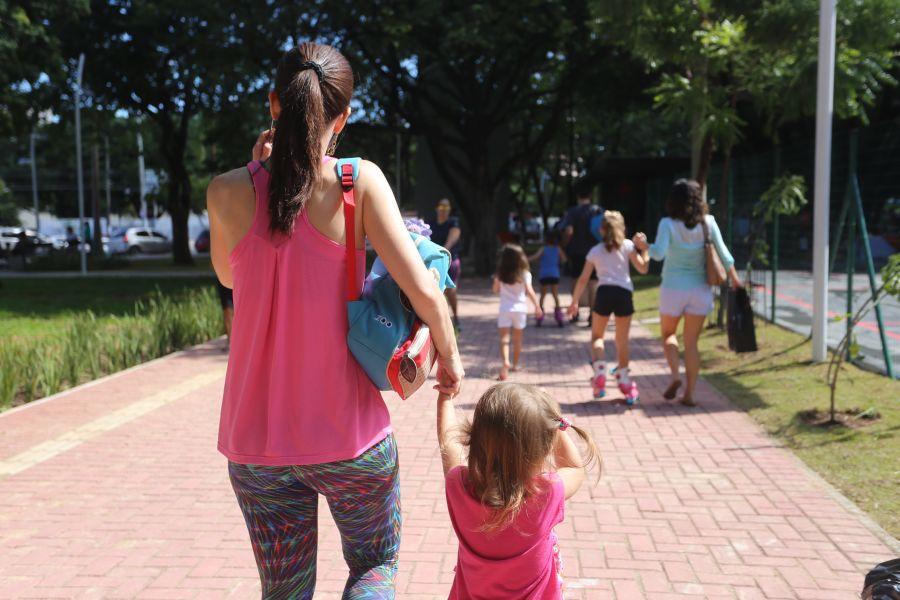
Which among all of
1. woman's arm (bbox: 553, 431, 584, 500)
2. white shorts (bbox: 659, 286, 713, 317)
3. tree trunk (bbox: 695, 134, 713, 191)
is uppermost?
tree trunk (bbox: 695, 134, 713, 191)

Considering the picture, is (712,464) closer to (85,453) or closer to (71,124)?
(85,453)

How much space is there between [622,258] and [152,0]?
19892mm

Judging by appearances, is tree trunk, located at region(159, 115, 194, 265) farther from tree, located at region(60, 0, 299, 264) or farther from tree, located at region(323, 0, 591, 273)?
tree, located at region(323, 0, 591, 273)

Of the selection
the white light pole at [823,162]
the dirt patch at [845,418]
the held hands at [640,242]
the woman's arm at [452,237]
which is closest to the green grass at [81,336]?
the woman's arm at [452,237]

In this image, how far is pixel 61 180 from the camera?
3054 inches

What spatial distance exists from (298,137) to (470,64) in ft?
73.2

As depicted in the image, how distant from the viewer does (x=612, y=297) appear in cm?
751

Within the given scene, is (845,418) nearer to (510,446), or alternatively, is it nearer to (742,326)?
(742,326)

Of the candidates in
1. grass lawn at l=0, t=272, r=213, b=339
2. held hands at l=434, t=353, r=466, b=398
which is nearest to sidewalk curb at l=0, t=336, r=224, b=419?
grass lawn at l=0, t=272, r=213, b=339

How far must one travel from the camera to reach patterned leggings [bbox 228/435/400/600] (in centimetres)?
214

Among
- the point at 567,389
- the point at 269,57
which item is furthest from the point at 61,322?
the point at 567,389

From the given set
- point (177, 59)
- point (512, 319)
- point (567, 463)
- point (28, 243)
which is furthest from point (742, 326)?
point (28, 243)

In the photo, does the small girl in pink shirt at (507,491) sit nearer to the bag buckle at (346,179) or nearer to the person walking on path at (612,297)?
the bag buckle at (346,179)

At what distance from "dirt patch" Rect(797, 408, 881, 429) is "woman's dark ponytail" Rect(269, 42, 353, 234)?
547 cm
